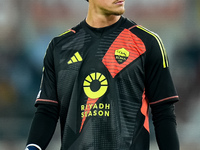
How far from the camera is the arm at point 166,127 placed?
90.8 inches

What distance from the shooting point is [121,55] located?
245cm

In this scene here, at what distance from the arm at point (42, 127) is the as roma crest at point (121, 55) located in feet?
1.57

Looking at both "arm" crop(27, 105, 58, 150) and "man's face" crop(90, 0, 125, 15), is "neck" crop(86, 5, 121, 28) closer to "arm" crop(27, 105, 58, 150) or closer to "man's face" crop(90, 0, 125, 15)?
"man's face" crop(90, 0, 125, 15)

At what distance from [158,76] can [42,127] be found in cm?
74

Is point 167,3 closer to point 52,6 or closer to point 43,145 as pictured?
point 52,6

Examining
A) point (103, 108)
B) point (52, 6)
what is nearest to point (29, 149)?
point (103, 108)

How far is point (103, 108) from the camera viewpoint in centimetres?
236

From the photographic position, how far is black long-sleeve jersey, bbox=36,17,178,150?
2.35 meters

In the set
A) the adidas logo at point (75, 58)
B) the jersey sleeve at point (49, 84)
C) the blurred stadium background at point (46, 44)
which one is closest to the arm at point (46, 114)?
the jersey sleeve at point (49, 84)

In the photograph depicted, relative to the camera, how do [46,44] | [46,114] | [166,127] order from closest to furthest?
[166,127] → [46,114] → [46,44]

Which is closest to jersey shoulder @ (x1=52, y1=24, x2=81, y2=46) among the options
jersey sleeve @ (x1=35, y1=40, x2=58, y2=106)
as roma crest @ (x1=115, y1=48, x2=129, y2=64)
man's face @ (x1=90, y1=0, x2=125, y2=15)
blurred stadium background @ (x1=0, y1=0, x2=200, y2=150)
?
jersey sleeve @ (x1=35, y1=40, x2=58, y2=106)

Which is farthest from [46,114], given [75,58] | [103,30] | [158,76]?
[158,76]

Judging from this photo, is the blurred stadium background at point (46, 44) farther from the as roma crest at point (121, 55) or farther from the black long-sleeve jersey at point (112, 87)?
the as roma crest at point (121, 55)

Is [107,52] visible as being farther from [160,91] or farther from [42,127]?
[42,127]
